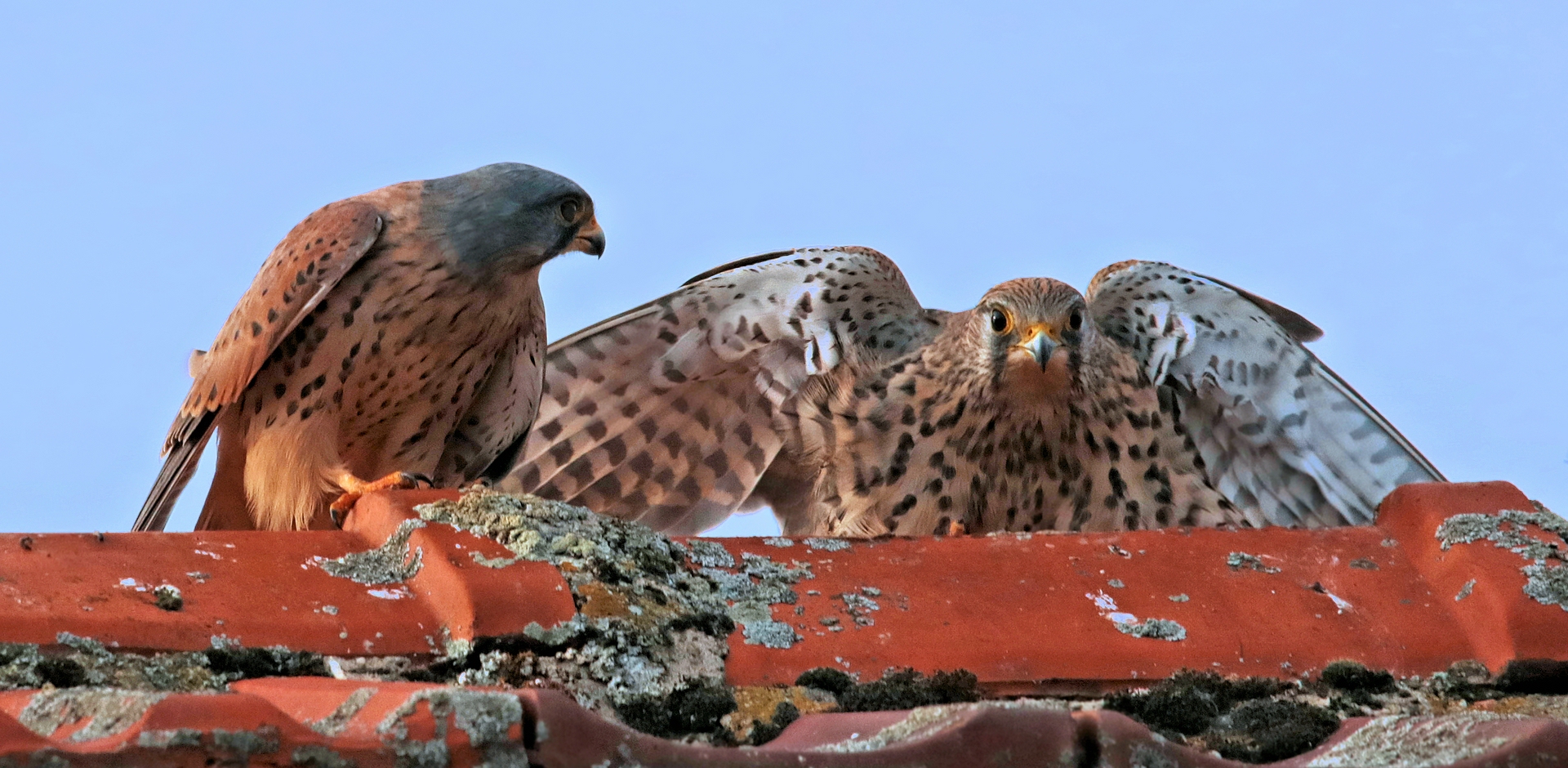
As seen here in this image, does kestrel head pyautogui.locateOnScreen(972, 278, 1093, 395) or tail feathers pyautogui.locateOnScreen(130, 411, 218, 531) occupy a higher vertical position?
kestrel head pyautogui.locateOnScreen(972, 278, 1093, 395)

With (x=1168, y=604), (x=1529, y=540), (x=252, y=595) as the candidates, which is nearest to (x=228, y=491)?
(x=252, y=595)

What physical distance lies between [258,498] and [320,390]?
0.34 m

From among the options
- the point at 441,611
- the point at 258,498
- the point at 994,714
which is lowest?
the point at 258,498

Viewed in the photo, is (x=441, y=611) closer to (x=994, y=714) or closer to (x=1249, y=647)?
(x=994, y=714)

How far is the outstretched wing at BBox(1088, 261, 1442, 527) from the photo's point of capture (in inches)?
219

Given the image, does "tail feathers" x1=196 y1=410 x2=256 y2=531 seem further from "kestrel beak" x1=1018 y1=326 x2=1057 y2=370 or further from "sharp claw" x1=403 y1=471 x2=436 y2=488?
"kestrel beak" x1=1018 y1=326 x2=1057 y2=370

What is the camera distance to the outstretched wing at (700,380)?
18.4 feet

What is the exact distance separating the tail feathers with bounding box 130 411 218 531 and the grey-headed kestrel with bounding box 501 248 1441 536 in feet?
4.28

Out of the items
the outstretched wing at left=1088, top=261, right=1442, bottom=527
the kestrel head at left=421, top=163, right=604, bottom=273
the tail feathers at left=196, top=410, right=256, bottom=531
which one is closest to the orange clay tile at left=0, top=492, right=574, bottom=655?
the kestrel head at left=421, top=163, right=604, bottom=273

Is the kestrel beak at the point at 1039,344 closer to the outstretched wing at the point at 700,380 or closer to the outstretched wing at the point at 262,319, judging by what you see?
the outstretched wing at the point at 700,380

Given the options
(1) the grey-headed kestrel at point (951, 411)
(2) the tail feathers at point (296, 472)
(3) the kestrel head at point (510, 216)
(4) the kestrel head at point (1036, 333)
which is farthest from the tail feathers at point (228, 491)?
(4) the kestrel head at point (1036, 333)

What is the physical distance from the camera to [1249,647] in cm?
312

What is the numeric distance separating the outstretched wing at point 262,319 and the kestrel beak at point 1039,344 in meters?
1.80

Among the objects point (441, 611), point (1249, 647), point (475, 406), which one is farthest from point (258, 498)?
point (1249, 647)
